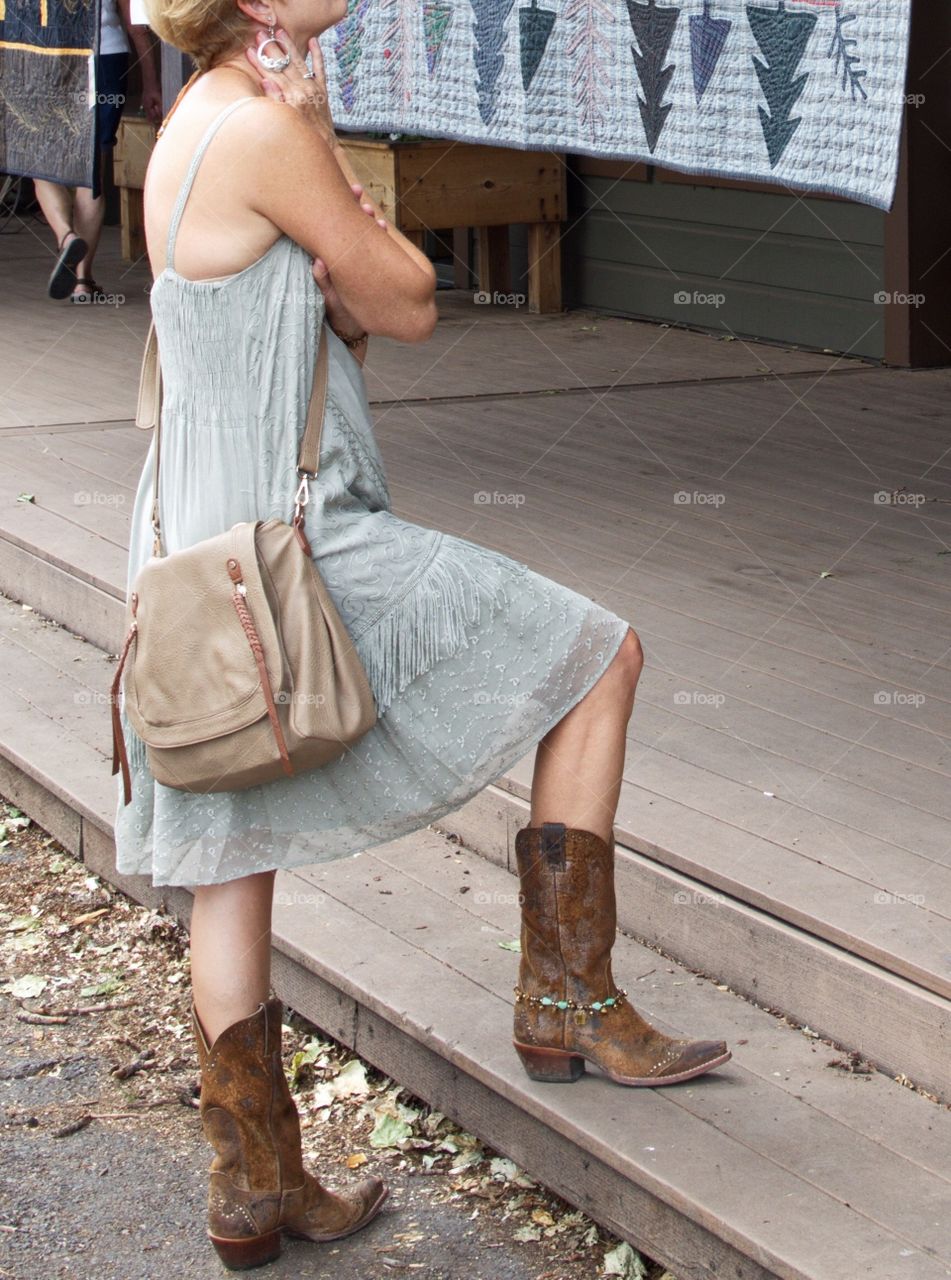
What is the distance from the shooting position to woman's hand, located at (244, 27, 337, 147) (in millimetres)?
2172

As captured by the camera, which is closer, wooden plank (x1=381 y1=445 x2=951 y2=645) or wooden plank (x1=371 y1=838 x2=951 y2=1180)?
wooden plank (x1=371 y1=838 x2=951 y2=1180)

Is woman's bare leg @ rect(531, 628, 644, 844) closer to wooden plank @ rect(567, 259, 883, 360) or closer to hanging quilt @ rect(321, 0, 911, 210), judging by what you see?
hanging quilt @ rect(321, 0, 911, 210)

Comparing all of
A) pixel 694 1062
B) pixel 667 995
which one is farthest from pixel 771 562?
pixel 694 1062

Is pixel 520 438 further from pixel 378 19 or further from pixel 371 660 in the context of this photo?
pixel 371 660

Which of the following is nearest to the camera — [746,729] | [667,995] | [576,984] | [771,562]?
[576,984]

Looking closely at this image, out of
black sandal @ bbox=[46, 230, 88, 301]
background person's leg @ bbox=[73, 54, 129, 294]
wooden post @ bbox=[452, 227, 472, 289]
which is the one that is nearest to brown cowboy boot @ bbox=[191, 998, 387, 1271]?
background person's leg @ bbox=[73, 54, 129, 294]

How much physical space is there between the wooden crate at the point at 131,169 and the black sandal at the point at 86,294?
1.50 metres

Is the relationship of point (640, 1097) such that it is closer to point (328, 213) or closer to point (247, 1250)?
point (247, 1250)

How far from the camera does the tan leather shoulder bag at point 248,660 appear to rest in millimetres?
2186

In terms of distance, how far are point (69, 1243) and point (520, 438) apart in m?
4.12

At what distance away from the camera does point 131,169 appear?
1146cm

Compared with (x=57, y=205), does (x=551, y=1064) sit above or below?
below

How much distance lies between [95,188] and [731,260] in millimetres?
3007

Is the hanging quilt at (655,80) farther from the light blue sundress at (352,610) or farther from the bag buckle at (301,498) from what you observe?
the bag buckle at (301,498)
